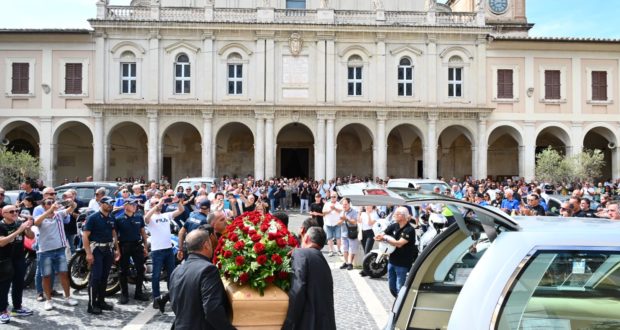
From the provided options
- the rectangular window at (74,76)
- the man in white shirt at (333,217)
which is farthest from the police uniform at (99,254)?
the rectangular window at (74,76)

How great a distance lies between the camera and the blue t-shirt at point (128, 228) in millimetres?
8336

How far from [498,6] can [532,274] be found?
4365 centimetres

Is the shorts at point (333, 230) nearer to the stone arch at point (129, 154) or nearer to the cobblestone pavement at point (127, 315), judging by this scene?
the cobblestone pavement at point (127, 315)

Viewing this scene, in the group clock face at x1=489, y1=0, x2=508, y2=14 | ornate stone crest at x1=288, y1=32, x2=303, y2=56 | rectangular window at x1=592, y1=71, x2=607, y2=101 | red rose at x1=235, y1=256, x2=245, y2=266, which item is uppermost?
clock face at x1=489, y1=0, x2=508, y2=14

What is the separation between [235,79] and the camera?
95.8 feet

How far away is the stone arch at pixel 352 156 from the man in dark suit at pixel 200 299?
29.9 m

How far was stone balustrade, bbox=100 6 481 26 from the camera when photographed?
1125 inches

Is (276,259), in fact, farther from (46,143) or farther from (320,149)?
(46,143)

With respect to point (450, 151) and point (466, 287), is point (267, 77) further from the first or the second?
point (466, 287)

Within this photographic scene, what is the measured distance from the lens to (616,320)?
2.60 m

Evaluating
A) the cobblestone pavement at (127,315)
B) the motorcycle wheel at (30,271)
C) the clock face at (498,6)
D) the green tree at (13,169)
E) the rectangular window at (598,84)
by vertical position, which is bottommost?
the cobblestone pavement at (127,315)

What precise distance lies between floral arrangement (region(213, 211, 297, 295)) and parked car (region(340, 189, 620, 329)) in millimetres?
1339

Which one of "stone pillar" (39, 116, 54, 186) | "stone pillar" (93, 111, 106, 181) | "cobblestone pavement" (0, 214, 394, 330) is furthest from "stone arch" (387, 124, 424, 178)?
"cobblestone pavement" (0, 214, 394, 330)

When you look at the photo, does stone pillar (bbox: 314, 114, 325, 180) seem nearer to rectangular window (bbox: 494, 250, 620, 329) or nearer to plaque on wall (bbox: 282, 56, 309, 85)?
plaque on wall (bbox: 282, 56, 309, 85)
